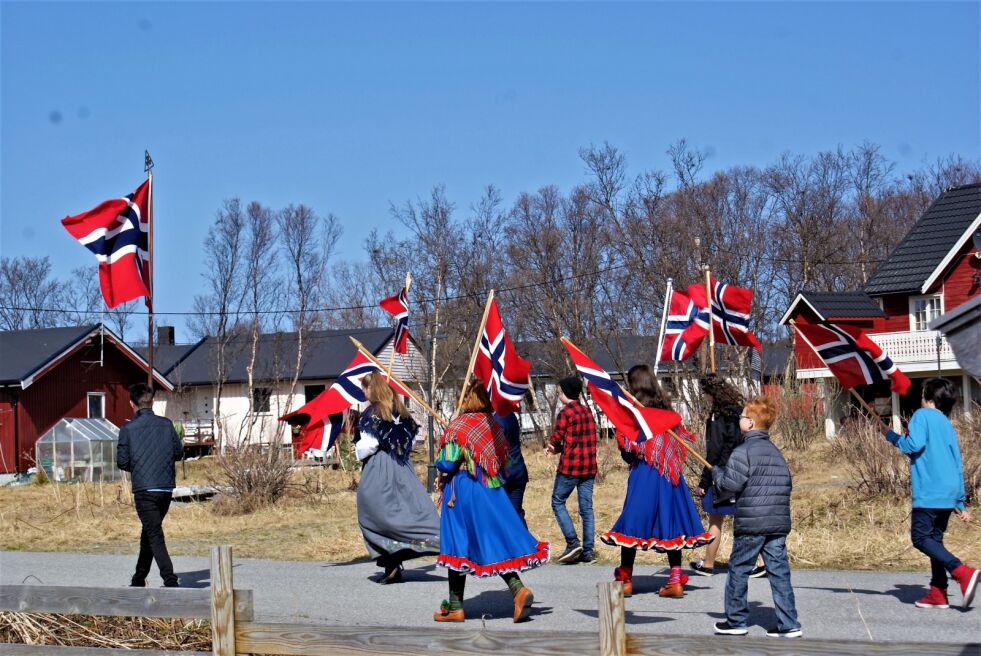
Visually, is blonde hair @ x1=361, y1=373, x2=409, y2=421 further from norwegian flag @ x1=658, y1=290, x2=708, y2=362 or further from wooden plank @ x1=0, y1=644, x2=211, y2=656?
norwegian flag @ x1=658, y1=290, x2=708, y2=362

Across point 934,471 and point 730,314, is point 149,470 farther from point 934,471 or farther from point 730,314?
point 730,314

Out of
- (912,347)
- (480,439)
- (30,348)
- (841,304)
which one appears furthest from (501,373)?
(30,348)

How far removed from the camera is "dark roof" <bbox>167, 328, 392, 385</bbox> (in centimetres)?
5291

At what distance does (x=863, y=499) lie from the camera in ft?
48.2

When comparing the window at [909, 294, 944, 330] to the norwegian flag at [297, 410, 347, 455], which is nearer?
the norwegian flag at [297, 410, 347, 455]

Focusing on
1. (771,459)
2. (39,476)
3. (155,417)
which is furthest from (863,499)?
(39,476)

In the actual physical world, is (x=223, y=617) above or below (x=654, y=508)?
below

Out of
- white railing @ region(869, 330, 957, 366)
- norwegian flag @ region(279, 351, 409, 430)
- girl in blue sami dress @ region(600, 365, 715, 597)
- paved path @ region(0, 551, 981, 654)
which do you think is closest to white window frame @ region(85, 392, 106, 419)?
white railing @ region(869, 330, 957, 366)

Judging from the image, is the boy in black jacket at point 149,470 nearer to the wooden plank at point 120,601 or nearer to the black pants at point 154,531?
the black pants at point 154,531

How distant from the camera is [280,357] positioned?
2114 inches

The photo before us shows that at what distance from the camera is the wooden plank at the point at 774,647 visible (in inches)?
189

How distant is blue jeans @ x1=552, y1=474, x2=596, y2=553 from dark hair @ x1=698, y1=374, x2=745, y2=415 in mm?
1860

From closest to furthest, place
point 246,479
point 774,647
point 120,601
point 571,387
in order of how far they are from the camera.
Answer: point 774,647, point 120,601, point 571,387, point 246,479

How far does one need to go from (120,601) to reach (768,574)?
12.9ft
